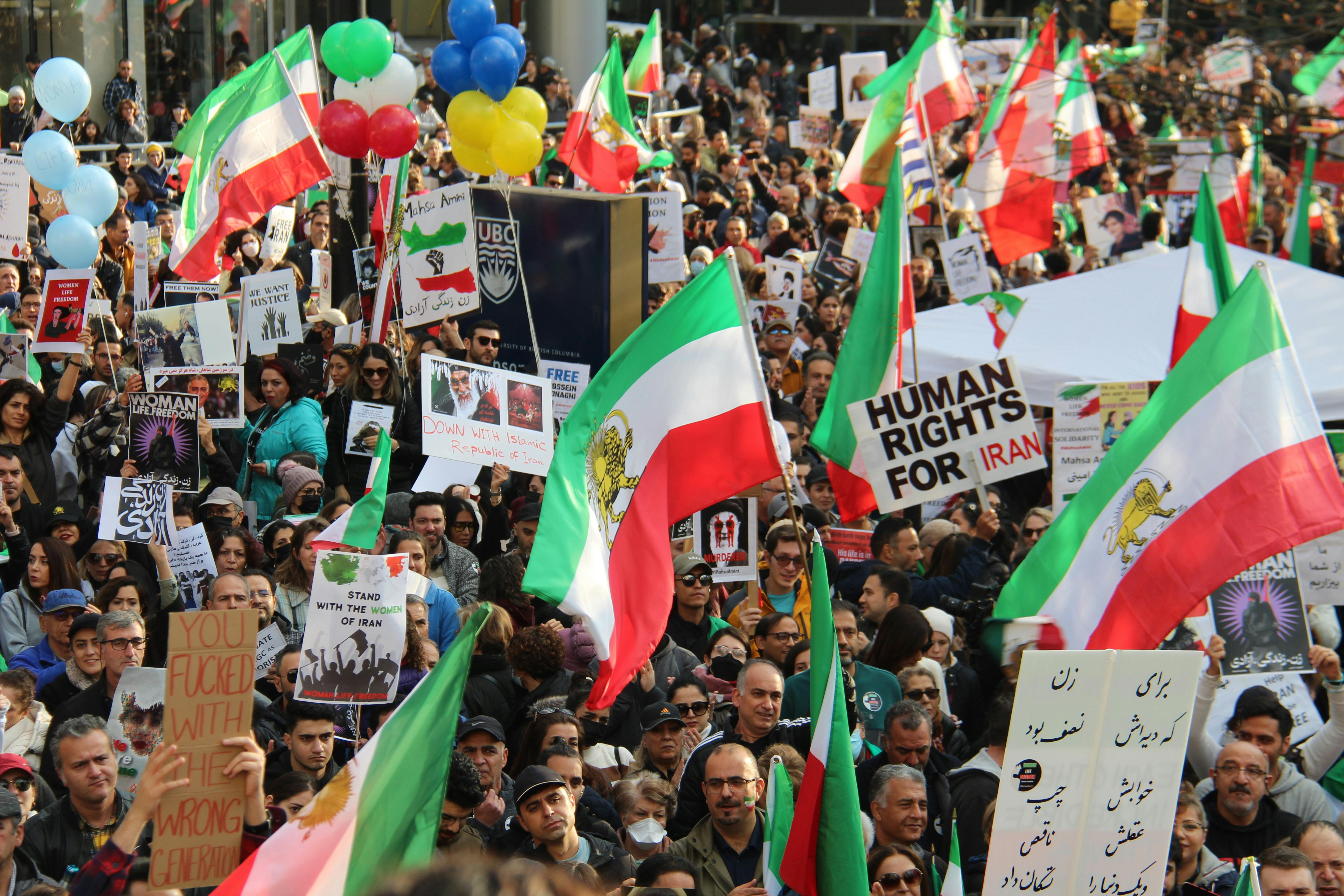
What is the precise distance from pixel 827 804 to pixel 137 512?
422 centimetres

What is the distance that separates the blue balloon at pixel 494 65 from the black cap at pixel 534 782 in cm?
670

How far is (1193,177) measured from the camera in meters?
19.2

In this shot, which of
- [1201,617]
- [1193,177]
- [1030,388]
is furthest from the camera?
[1193,177]

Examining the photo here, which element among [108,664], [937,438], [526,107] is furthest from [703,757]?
[526,107]

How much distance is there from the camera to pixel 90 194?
41.6ft

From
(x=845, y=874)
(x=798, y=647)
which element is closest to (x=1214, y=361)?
(x=798, y=647)

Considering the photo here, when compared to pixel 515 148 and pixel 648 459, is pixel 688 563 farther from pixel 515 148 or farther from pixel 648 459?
pixel 515 148

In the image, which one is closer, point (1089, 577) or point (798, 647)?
point (1089, 577)

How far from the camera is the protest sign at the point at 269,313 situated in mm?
→ 10703

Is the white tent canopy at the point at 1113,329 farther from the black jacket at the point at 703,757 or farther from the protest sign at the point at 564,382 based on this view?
the black jacket at the point at 703,757

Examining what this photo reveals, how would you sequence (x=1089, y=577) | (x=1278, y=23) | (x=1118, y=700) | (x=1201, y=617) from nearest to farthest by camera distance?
(x=1118, y=700) → (x=1089, y=577) → (x=1278, y=23) → (x=1201, y=617)

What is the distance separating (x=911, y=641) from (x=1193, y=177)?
13732mm

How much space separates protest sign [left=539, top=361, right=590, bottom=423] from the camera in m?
9.93

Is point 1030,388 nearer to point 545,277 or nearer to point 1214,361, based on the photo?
point 545,277
